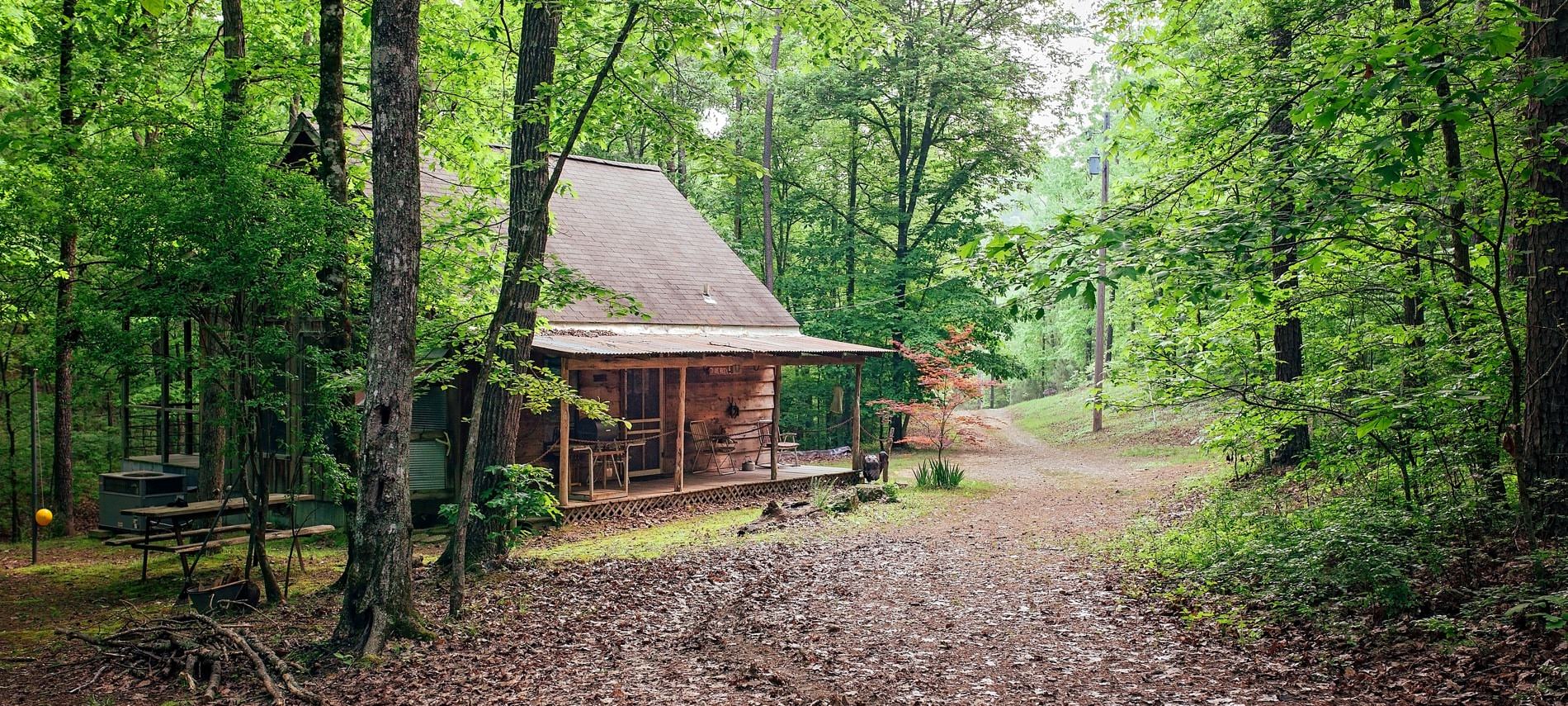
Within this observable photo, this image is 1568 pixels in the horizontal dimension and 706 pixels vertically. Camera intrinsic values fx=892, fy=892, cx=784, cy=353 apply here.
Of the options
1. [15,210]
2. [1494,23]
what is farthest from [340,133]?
[1494,23]

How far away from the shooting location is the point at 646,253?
58.8 ft

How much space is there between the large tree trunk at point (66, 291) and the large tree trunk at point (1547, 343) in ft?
35.2

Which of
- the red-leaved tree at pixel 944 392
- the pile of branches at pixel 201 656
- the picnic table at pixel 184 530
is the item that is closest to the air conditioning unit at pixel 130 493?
→ the picnic table at pixel 184 530

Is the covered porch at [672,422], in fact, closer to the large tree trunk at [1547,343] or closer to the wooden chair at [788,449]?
the wooden chair at [788,449]

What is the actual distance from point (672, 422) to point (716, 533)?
4.64m

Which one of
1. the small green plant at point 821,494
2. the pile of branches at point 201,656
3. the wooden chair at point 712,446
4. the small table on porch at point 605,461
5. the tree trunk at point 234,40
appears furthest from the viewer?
the wooden chair at point 712,446

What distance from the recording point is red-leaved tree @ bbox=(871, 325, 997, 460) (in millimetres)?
20078

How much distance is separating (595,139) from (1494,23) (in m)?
6.91

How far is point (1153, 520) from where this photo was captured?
12148 mm

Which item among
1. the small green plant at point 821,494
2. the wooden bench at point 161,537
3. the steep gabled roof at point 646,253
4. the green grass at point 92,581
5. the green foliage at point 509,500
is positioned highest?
the steep gabled roof at point 646,253

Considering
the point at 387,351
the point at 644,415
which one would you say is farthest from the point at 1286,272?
the point at 644,415

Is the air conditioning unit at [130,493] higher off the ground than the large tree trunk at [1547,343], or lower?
lower

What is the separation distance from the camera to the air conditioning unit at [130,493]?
12.0 metres

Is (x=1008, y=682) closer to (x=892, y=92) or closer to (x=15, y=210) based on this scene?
(x=15, y=210)
